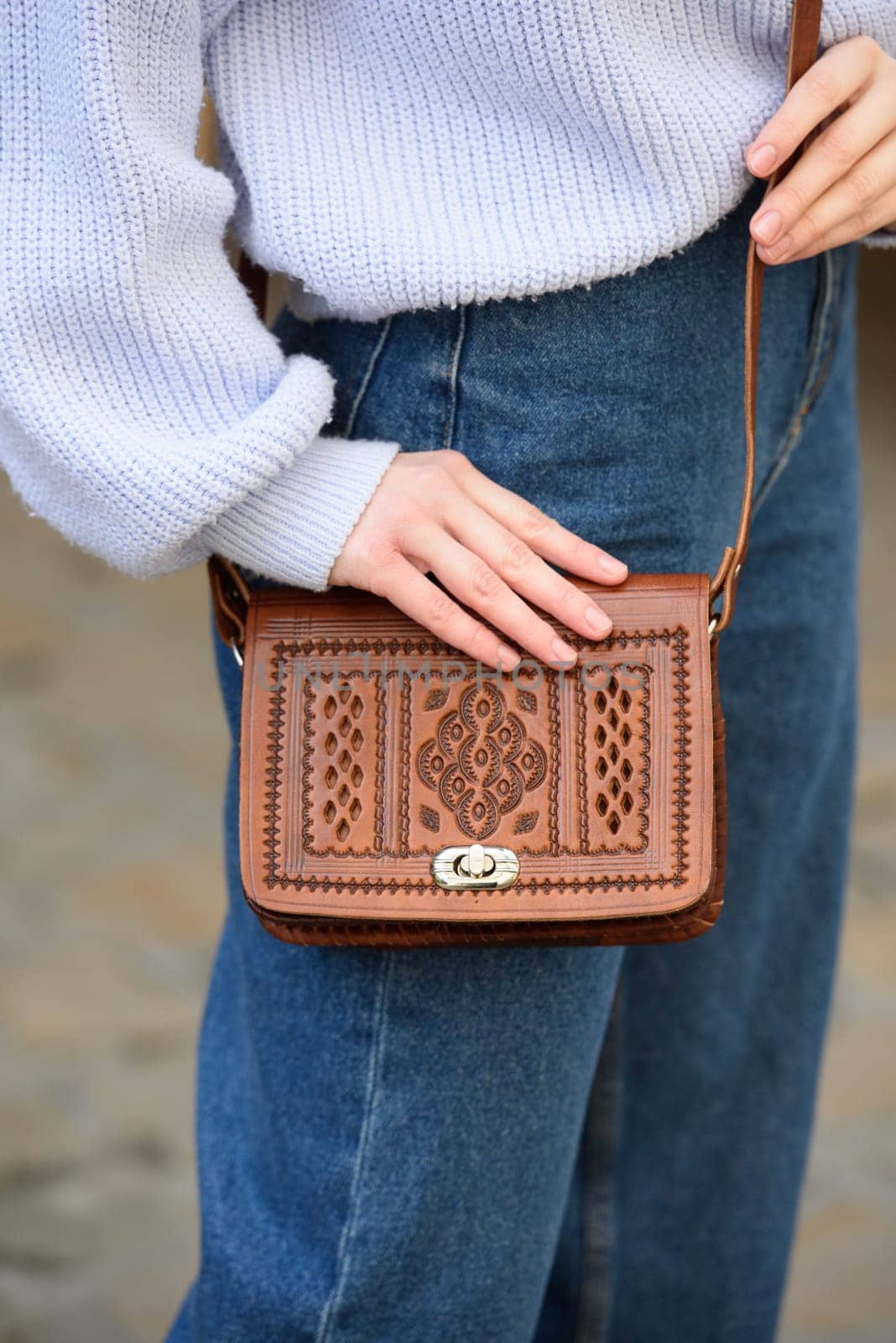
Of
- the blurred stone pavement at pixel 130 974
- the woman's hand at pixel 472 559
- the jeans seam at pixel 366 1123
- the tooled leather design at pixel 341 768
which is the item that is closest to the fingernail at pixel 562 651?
the woman's hand at pixel 472 559

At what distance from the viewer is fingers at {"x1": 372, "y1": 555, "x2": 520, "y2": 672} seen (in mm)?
771

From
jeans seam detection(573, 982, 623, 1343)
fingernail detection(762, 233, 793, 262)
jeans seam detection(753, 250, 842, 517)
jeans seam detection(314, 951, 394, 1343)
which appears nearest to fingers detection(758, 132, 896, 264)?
fingernail detection(762, 233, 793, 262)

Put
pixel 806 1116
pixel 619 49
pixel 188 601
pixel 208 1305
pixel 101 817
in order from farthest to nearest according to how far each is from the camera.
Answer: pixel 188 601, pixel 101 817, pixel 806 1116, pixel 208 1305, pixel 619 49

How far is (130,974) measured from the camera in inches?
80.4

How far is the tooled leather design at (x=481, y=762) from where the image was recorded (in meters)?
0.79

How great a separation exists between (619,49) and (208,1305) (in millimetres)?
807

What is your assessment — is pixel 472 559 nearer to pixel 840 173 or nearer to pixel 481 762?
pixel 481 762

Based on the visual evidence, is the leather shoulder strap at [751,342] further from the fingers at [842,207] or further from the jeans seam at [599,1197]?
the jeans seam at [599,1197]

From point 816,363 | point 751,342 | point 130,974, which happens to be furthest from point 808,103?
point 130,974

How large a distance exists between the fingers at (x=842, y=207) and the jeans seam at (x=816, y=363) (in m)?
0.13

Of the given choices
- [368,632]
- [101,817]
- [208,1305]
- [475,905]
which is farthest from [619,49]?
[101,817]

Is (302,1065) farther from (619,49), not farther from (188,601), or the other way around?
(188,601)

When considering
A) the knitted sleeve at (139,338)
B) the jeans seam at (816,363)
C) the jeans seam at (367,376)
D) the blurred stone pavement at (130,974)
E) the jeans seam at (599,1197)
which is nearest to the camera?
the knitted sleeve at (139,338)

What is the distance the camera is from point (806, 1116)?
1249 mm
